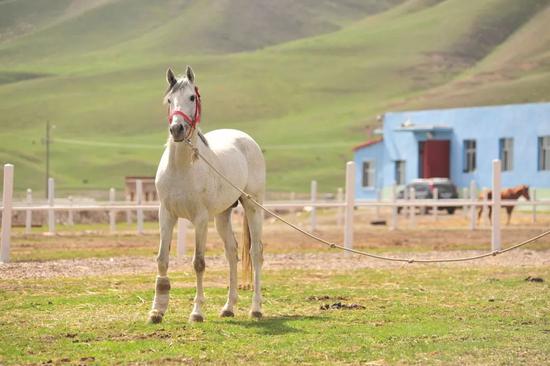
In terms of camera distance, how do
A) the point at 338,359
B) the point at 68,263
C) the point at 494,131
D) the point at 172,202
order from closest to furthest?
the point at 338,359
the point at 172,202
the point at 68,263
the point at 494,131

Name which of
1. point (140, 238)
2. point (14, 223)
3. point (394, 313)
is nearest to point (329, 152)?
point (14, 223)

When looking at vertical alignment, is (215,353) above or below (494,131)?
below

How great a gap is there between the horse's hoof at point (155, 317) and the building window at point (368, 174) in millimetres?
53214

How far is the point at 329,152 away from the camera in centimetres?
11381

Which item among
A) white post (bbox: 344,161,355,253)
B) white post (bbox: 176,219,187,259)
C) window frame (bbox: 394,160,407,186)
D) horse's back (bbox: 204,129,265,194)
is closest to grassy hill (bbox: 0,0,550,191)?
window frame (bbox: 394,160,407,186)

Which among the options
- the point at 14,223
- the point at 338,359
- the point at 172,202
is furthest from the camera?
the point at 14,223

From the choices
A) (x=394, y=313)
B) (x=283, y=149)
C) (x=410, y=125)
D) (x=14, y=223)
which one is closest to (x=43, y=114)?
(x=283, y=149)

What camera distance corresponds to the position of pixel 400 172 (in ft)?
205

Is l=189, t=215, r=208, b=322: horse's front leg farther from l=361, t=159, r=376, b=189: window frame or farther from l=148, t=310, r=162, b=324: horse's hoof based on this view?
l=361, t=159, r=376, b=189: window frame

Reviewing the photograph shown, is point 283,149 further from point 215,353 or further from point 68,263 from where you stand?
point 215,353

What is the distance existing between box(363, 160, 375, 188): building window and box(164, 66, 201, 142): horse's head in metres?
52.8

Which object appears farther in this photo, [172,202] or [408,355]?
[172,202]

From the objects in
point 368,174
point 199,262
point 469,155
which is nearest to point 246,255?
point 199,262

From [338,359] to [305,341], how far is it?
93 cm
